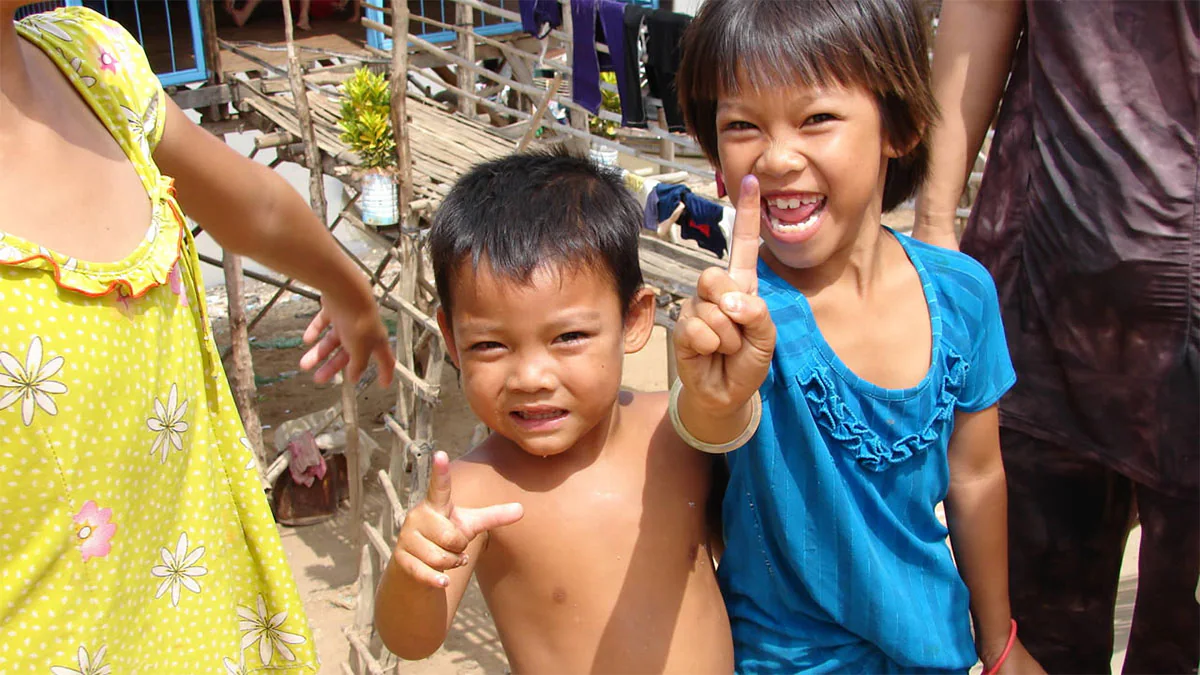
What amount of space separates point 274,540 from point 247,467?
0.13 meters

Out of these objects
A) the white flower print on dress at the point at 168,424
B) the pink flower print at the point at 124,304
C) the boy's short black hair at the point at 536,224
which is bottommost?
the white flower print on dress at the point at 168,424

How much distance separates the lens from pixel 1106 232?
175 cm

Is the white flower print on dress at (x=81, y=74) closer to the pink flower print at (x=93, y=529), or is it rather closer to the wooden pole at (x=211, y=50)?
the pink flower print at (x=93, y=529)

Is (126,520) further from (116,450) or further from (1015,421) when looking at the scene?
(1015,421)

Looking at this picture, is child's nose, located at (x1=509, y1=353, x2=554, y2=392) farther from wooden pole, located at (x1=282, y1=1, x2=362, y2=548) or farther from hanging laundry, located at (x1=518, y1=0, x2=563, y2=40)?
hanging laundry, located at (x1=518, y1=0, x2=563, y2=40)

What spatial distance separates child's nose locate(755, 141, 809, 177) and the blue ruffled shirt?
7.6 inches

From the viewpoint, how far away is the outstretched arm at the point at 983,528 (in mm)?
1615

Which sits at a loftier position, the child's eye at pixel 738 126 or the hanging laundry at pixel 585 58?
the child's eye at pixel 738 126

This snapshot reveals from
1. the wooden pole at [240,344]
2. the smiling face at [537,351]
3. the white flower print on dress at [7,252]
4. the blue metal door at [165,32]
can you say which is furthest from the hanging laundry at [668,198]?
the white flower print on dress at [7,252]

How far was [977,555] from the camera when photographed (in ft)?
5.41

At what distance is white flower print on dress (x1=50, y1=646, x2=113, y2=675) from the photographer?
1.35 metres

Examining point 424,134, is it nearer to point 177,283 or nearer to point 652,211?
point 652,211

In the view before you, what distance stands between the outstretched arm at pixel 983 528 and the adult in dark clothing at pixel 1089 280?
327 mm

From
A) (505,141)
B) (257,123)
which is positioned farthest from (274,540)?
(257,123)
